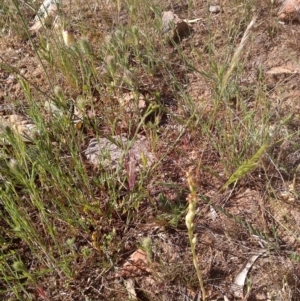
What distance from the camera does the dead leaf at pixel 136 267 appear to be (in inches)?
55.4

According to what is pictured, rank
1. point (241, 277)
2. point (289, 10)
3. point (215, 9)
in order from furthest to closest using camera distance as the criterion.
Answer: point (215, 9) → point (289, 10) → point (241, 277)

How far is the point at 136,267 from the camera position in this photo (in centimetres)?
142

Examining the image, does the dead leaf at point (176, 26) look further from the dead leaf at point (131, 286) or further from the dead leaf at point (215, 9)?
the dead leaf at point (131, 286)

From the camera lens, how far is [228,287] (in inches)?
52.6

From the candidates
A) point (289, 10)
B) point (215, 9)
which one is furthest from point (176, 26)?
point (289, 10)

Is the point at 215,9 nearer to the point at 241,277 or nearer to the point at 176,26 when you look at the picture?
the point at 176,26

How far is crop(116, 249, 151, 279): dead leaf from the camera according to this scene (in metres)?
1.41

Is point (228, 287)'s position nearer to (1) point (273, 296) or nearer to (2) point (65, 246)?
(1) point (273, 296)

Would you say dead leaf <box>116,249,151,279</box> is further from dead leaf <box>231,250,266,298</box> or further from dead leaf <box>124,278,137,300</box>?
dead leaf <box>231,250,266,298</box>

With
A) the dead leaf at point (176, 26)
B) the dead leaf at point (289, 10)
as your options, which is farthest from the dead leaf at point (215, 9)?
the dead leaf at point (289, 10)

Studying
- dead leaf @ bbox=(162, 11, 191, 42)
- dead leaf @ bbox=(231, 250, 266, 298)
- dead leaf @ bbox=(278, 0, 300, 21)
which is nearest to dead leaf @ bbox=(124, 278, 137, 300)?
dead leaf @ bbox=(231, 250, 266, 298)

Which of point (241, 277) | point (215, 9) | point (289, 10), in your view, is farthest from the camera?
point (215, 9)

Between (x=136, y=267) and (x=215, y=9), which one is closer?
(x=136, y=267)

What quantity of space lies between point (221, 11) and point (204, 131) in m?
0.90
